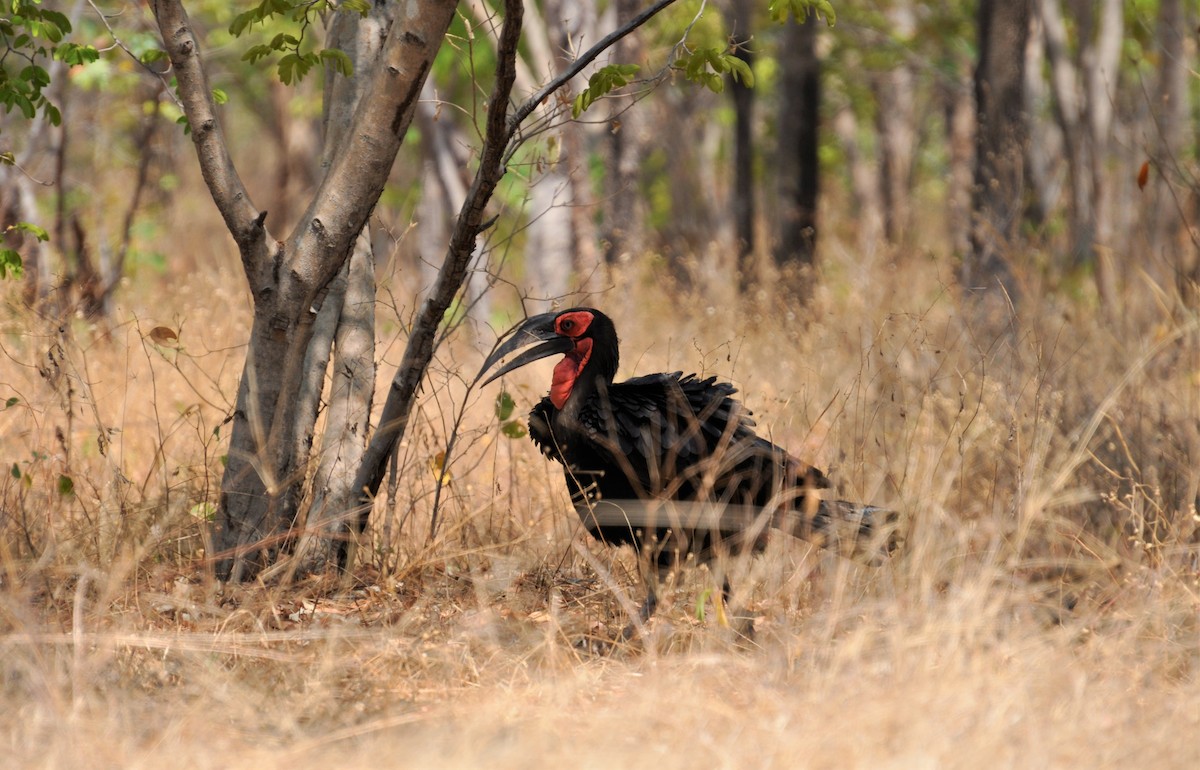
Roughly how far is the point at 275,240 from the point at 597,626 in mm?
1602

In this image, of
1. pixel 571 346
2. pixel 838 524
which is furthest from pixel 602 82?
pixel 838 524

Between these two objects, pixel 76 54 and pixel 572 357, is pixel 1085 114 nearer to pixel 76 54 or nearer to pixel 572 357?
pixel 572 357

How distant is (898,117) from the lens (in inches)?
931

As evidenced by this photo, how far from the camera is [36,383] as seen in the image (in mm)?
5395

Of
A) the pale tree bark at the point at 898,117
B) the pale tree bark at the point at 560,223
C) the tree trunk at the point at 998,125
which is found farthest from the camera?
the pale tree bark at the point at 898,117

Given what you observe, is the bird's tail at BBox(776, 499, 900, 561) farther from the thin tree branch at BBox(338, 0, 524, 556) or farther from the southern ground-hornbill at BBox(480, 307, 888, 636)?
the thin tree branch at BBox(338, 0, 524, 556)

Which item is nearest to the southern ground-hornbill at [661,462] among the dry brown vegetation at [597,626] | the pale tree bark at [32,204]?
the dry brown vegetation at [597,626]

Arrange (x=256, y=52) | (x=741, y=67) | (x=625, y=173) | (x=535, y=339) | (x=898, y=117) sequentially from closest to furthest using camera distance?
1. (x=256, y=52)
2. (x=741, y=67)
3. (x=535, y=339)
4. (x=625, y=173)
5. (x=898, y=117)

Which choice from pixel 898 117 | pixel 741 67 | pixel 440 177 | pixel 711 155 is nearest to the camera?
pixel 741 67

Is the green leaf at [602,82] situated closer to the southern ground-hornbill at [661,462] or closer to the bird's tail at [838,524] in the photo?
the southern ground-hornbill at [661,462]

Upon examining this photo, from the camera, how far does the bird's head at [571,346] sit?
423cm

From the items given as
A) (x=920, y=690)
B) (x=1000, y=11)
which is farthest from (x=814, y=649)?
(x=1000, y=11)

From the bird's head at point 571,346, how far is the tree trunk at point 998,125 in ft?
13.4

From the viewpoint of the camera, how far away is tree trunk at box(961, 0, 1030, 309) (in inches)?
305
